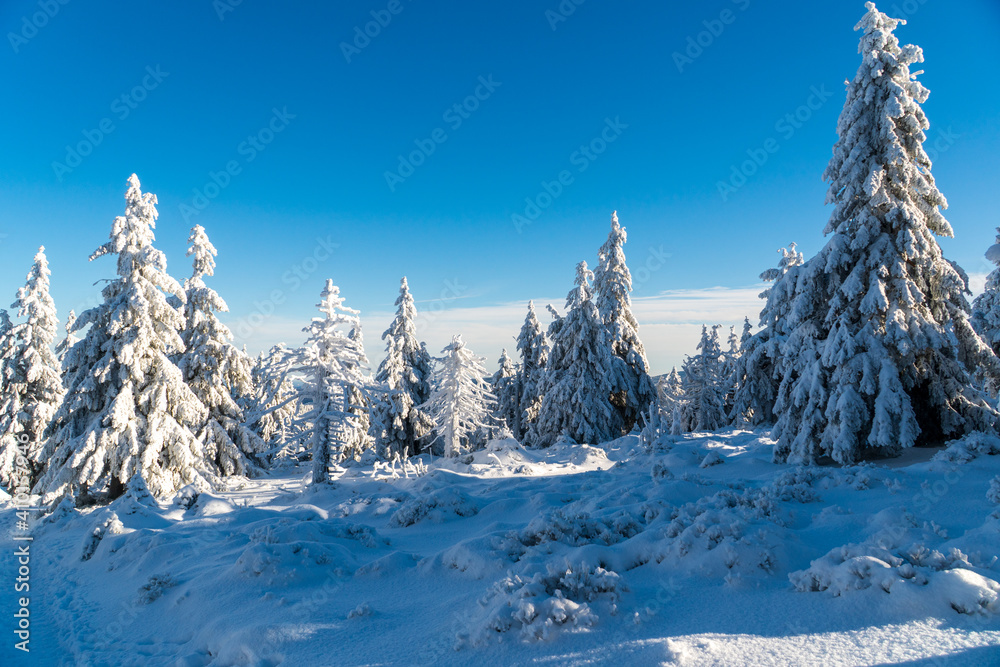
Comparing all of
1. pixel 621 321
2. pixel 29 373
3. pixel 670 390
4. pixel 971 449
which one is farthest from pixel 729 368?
pixel 29 373

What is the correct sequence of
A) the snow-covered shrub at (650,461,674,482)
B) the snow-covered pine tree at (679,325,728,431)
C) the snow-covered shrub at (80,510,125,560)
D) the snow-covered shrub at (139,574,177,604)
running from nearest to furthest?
the snow-covered shrub at (139,574,177,604)
the snow-covered shrub at (80,510,125,560)
the snow-covered shrub at (650,461,674,482)
the snow-covered pine tree at (679,325,728,431)

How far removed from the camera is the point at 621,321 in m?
28.2

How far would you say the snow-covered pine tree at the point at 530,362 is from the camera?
34.2 meters

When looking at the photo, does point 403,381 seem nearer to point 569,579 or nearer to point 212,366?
point 212,366

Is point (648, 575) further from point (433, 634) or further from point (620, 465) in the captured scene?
point (620, 465)

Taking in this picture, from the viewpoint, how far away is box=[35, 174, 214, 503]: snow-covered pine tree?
53.1 ft

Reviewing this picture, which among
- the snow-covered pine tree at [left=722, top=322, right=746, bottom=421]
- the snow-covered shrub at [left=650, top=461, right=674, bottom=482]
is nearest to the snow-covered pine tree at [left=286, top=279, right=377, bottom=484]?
the snow-covered shrub at [left=650, top=461, right=674, bottom=482]

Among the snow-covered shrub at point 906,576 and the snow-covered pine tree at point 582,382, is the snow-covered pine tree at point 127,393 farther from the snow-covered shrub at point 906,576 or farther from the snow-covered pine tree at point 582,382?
the snow-covered shrub at point 906,576

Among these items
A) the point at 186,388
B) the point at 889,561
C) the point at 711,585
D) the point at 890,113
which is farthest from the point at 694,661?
the point at 186,388

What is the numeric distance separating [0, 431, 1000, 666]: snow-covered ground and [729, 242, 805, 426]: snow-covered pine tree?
478 cm

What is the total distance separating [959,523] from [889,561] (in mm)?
3258

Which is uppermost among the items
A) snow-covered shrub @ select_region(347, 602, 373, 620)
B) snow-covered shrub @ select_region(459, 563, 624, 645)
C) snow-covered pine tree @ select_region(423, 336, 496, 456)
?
snow-covered pine tree @ select_region(423, 336, 496, 456)

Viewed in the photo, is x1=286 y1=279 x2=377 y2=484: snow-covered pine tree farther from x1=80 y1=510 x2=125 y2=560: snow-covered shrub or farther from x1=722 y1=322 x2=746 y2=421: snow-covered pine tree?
x1=722 y1=322 x2=746 y2=421: snow-covered pine tree

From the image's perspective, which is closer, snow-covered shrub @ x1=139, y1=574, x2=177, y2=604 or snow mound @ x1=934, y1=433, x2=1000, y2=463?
snow-covered shrub @ x1=139, y1=574, x2=177, y2=604
